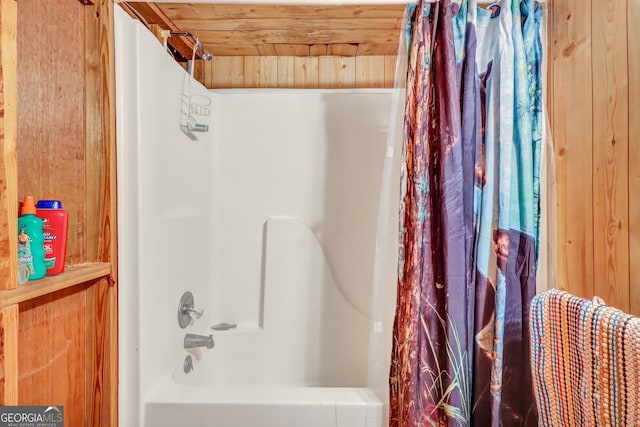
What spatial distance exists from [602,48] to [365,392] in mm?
1248

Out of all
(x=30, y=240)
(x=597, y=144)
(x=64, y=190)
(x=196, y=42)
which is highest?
(x=196, y=42)

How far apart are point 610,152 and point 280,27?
140 centimetres

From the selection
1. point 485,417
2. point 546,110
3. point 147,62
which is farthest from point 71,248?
point 546,110

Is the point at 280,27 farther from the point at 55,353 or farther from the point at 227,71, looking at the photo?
the point at 55,353

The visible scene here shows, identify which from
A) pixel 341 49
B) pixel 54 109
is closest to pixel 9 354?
pixel 54 109

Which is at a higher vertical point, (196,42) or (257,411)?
(196,42)

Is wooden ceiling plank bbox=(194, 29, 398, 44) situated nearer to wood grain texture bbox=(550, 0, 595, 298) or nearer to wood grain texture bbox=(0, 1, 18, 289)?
wood grain texture bbox=(550, 0, 595, 298)

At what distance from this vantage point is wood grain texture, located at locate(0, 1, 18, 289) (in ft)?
2.47

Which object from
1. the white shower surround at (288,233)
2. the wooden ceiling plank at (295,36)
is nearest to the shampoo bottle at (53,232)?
the white shower surround at (288,233)

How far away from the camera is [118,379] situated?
1193 millimetres

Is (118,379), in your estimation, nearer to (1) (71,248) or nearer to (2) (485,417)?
(1) (71,248)

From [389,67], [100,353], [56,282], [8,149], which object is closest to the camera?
[8,149]

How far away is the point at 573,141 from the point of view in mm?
1165

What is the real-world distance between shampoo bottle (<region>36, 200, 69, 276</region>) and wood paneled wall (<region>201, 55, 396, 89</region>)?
1.44m
